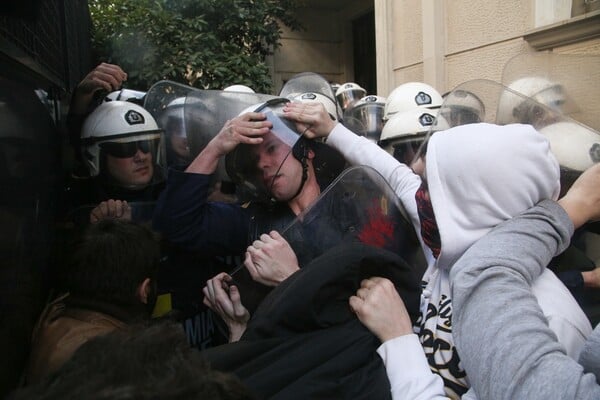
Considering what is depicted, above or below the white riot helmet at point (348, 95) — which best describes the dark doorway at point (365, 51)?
above

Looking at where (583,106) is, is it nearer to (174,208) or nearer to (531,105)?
(531,105)

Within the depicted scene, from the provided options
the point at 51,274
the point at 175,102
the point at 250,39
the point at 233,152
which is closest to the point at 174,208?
the point at 233,152

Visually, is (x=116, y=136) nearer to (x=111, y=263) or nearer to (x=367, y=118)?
(x=111, y=263)

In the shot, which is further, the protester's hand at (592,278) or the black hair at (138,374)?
the protester's hand at (592,278)

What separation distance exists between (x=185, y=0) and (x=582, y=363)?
8.27 m

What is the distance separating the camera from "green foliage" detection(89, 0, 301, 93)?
761 centimetres

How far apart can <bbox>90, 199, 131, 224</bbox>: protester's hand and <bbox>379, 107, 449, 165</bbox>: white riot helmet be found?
155cm

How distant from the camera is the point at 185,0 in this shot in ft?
26.7

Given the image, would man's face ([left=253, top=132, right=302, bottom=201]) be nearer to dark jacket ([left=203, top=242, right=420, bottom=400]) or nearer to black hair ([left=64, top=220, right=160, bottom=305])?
black hair ([left=64, top=220, right=160, bottom=305])

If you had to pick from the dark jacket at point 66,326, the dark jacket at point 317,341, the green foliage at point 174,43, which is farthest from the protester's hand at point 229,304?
the green foliage at point 174,43

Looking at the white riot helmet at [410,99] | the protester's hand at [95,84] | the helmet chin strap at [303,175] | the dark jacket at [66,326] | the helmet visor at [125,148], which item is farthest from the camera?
the white riot helmet at [410,99]

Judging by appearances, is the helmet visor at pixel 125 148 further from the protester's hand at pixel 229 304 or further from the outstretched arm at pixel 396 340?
the outstretched arm at pixel 396 340

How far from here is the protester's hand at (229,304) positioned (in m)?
1.59

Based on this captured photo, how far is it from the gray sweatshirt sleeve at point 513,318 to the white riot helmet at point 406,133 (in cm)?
182
